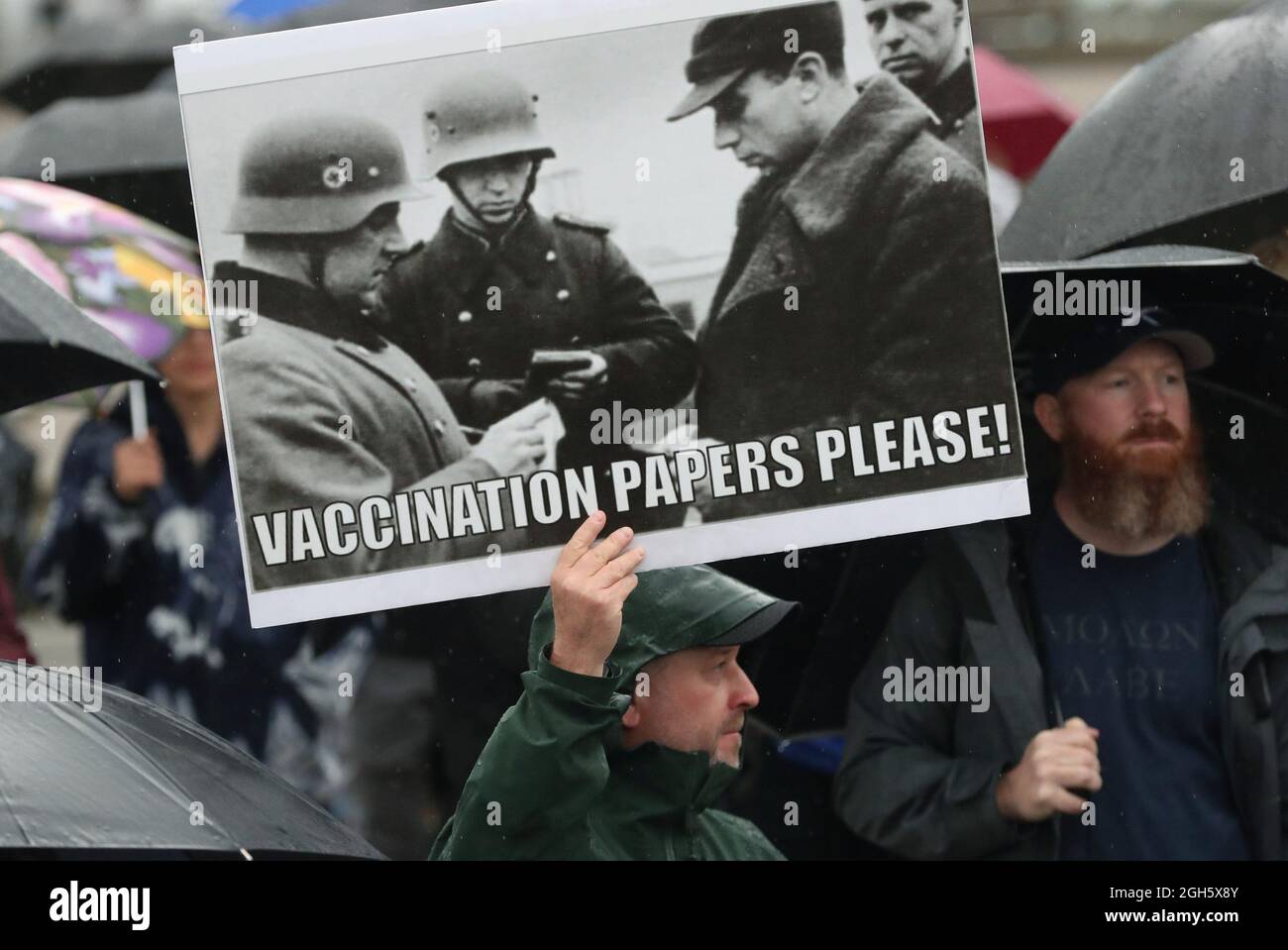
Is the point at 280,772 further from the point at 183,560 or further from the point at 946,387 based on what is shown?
the point at 946,387

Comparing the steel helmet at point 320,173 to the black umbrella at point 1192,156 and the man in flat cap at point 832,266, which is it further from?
the black umbrella at point 1192,156

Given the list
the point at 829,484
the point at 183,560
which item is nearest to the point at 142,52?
the point at 183,560

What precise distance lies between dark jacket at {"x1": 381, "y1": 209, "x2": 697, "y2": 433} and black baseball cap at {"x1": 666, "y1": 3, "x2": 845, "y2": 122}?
1.10 feet

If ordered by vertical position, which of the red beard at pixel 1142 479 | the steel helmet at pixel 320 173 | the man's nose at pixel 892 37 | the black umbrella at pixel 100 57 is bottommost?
the red beard at pixel 1142 479

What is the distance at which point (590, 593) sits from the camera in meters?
3.05

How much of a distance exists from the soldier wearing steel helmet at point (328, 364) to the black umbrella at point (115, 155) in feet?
0.58

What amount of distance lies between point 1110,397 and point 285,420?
1.35m

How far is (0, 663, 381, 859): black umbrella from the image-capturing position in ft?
9.92

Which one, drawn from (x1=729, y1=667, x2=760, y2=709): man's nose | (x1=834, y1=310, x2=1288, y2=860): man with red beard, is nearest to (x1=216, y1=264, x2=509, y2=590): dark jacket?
(x1=729, y1=667, x2=760, y2=709): man's nose

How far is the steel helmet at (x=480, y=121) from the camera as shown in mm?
3096

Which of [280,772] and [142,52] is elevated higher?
[142,52]

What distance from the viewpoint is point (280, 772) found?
339cm

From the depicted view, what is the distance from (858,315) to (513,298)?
0.55 meters

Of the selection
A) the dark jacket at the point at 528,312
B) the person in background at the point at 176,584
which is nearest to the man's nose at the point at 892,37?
the dark jacket at the point at 528,312
